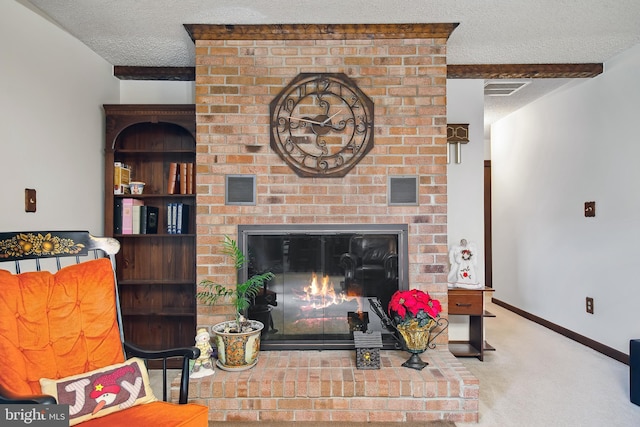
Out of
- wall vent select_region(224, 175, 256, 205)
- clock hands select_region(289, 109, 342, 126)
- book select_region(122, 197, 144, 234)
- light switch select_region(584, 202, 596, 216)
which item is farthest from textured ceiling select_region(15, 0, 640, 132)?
light switch select_region(584, 202, 596, 216)

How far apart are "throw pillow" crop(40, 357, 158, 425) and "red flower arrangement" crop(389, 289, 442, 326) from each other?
1449mm

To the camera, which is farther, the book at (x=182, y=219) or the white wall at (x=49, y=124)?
the book at (x=182, y=219)

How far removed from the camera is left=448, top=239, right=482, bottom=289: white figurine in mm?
3268

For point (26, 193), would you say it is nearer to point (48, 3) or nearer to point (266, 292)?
point (48, 3)

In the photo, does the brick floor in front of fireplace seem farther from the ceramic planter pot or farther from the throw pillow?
the throw pillow

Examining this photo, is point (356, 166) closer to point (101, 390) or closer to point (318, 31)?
point (318, 31)

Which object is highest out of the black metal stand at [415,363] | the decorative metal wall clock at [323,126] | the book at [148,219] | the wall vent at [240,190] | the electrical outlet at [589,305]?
the decorative metal wall clock at [323,126]

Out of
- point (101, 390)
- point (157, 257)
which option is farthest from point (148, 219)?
point (101, 390)

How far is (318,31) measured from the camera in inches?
106

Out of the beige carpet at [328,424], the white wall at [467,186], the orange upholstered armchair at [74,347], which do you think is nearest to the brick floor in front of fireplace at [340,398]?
the beige carpet at [328,424]

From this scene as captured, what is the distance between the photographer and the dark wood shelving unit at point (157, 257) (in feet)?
10.7

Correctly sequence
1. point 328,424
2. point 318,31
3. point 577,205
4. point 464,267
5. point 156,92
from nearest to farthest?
point 328,424, point 318,31, point 464,267, point 156,92, point 577,205

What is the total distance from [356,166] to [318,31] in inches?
38.7

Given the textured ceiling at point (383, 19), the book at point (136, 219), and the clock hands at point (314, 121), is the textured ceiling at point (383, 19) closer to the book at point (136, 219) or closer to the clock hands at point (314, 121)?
the clock hands at point (314, 121)
